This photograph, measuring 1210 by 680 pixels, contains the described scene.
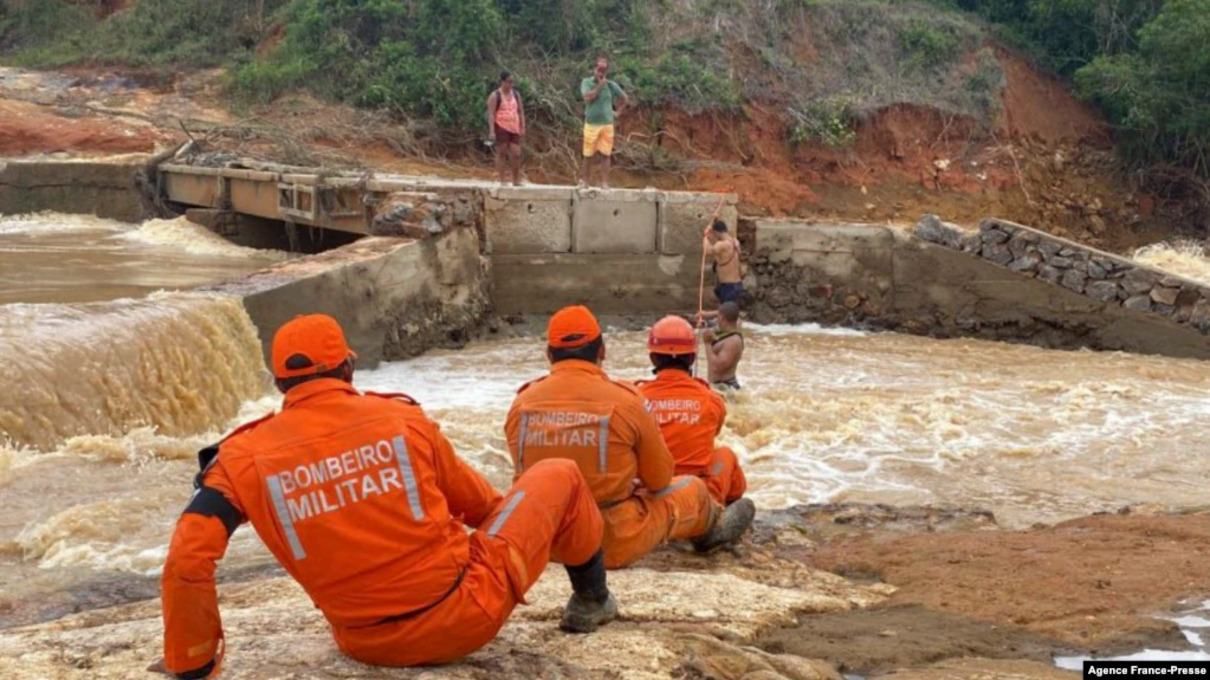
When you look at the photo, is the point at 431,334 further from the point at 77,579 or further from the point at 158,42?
the point at 158,42

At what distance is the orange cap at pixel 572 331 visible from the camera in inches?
209

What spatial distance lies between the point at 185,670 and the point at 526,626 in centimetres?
129

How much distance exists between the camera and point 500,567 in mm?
3936

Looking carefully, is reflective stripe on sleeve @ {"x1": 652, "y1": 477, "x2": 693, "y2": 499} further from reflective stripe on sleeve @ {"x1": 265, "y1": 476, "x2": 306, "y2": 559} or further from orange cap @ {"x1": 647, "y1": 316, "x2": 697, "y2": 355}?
reflective stripe on sleeve @ {"x1": 265, "y1": 476, "x2": 306, "y2": 559}

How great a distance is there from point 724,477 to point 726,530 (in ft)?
1.08

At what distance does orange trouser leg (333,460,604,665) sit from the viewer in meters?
3.78

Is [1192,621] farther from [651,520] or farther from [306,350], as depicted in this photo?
[306,350]

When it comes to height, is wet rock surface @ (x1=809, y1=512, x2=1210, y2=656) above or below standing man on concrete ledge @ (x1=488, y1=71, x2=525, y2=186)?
below

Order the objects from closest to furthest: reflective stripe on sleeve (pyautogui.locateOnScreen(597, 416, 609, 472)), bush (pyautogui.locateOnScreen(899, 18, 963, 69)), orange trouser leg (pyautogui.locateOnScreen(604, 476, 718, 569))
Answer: reflective stripe on sleeve (pyautogui.locateOnScreen(597, 416, 609, 472)) → orange trouser leg (pyautogui.locateOnScreen(604, 476, 718, 569)) → bush (pyautogui.locateOnScreen(899, 18, 963, 69))

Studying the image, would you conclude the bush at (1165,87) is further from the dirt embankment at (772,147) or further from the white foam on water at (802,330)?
the white foam on water at (802,330)

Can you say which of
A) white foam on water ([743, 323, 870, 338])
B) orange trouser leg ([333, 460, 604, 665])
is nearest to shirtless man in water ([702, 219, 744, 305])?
white foam on water ([743, 323, 870, 338])

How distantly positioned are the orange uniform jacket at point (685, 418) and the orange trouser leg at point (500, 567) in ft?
6.89

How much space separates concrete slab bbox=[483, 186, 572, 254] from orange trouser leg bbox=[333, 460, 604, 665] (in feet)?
39.4

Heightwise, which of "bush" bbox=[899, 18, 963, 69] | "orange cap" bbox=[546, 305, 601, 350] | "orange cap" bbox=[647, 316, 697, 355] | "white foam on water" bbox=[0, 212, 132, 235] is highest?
"bush" bbox=[899, 18, 963, 69]
